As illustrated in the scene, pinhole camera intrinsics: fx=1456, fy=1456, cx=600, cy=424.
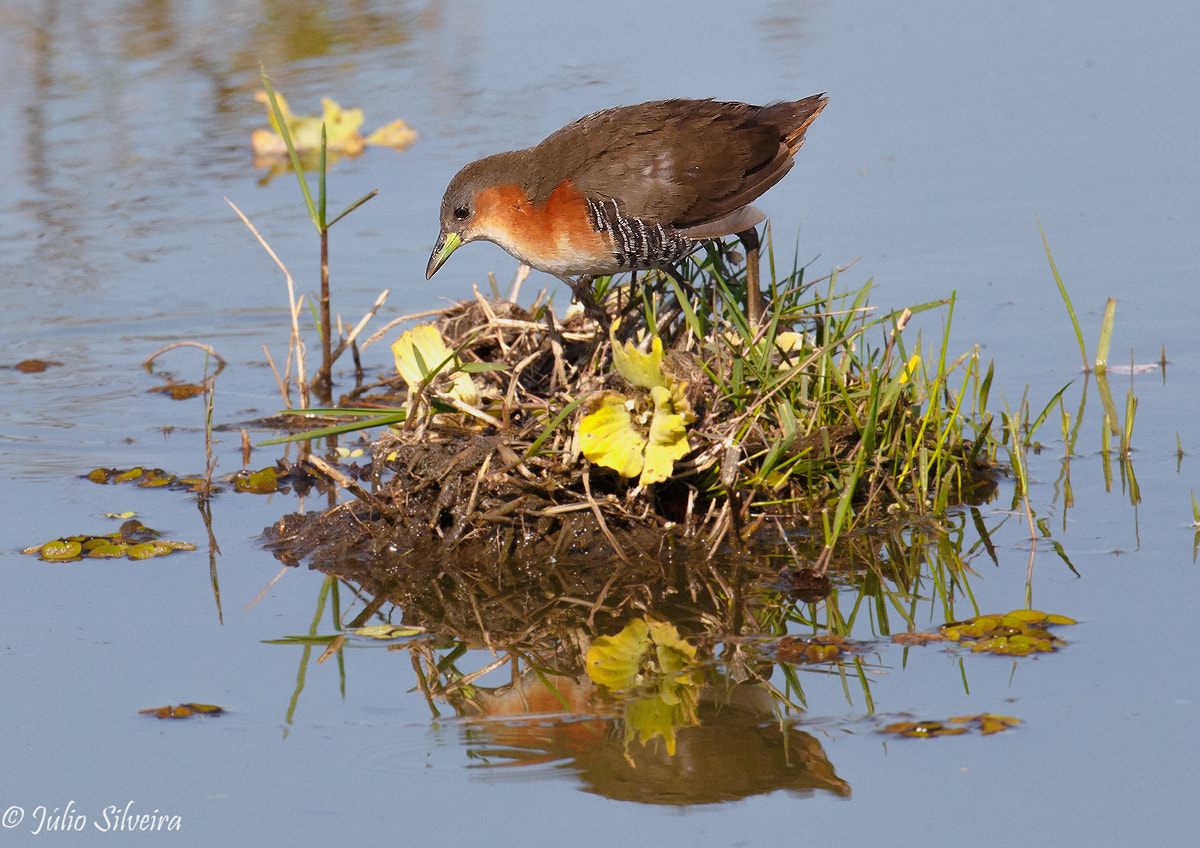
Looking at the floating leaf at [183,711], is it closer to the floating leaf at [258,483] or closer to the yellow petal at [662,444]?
the yellow petal at [662,444]

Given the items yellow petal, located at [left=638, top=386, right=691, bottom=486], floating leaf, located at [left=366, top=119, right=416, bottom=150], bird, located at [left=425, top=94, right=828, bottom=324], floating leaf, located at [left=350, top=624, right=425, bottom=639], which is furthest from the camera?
floating leaf, located at [left=366, top=119, right=416, bottom=150]

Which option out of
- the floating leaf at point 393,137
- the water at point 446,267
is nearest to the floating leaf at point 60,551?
the water at point 446,267

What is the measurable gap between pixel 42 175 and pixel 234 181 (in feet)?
4.46

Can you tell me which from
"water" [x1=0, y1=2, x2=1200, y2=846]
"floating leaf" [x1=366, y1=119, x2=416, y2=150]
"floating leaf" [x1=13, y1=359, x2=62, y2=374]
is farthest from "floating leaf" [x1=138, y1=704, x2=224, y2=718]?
"floating leaf" [x1=366, y1=119, x2=416, y2=150]

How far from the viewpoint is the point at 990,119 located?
30.3ft

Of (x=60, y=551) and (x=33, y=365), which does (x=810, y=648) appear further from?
(x=33, y=365)

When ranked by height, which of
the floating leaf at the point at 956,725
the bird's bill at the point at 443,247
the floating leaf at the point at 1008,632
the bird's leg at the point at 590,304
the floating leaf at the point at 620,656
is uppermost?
the bird's bill at the point at 443,247

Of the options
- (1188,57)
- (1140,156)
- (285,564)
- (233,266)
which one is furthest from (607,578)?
(1188,57)

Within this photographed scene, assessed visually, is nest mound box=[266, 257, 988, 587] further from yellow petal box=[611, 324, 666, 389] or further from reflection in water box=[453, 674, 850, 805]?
reflection in water box=[453, 674, 850, 805]

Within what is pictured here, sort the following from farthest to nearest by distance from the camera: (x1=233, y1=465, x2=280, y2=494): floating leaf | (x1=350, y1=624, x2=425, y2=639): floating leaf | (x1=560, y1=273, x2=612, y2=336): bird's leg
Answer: (x1=233, y1=465, x2=280, y2=494): floating leaf < (x1=560, y1=273, x2=612, y2=336): bird's leg < (x1=350, y1=624, x2=425, y2=639): floating leaf

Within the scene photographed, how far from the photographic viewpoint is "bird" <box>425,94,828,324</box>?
518 cm

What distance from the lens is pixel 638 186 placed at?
17.1 ft

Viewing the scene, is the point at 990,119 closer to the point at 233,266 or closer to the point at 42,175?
the point at 233,266

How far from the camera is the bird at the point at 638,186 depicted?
518 cm
